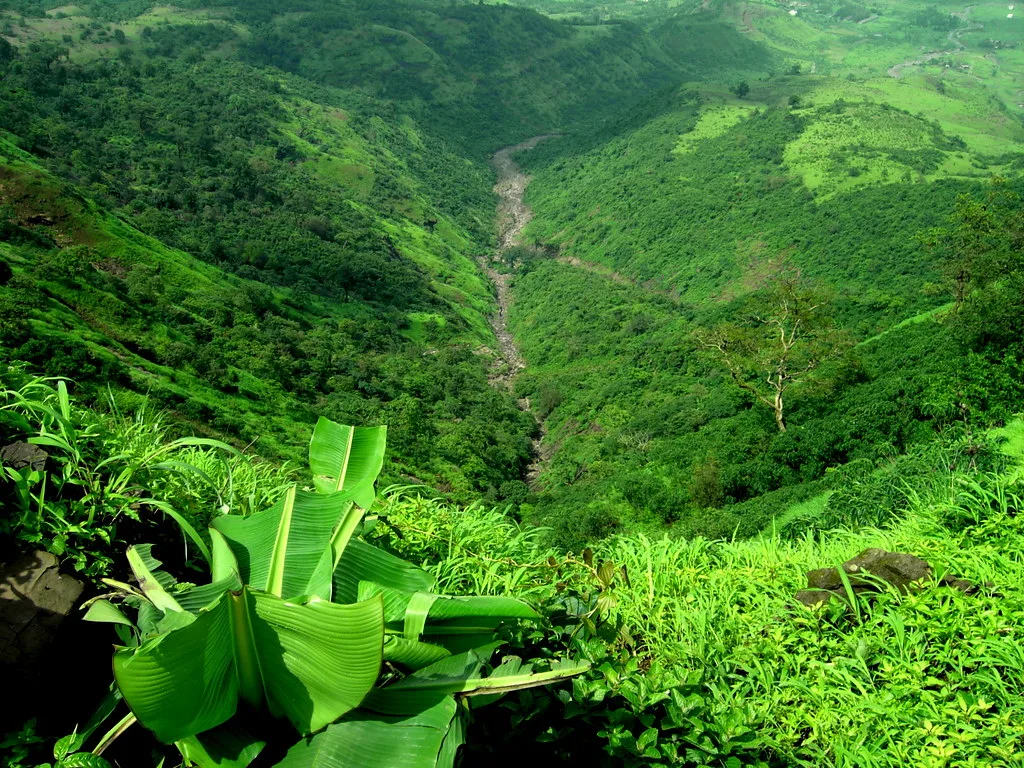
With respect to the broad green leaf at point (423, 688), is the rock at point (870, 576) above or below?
below

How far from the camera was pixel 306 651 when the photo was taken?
6.06 feet

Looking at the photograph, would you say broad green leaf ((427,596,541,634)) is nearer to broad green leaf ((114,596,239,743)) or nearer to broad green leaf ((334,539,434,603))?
broad green leaf ((334,539,434,603))

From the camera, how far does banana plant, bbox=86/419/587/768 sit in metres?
1.78

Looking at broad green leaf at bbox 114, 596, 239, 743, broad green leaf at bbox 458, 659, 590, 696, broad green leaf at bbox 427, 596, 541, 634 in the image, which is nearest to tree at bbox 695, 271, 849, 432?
broad green leaf at bbox 427, 596, 541, 634

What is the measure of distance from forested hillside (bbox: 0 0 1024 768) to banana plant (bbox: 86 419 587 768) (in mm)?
12

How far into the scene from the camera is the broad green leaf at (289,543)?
2.26m

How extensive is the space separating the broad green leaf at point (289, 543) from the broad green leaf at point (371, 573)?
10 cm

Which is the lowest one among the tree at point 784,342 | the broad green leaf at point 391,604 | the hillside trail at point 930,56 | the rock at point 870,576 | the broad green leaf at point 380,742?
the tree at point 784,342

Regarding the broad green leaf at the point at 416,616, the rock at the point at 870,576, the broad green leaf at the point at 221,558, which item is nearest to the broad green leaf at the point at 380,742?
the broad green leaf at the point at 416,616

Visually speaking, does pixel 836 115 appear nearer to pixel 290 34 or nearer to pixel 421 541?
pixel 421 541

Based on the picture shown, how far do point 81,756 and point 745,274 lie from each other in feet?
228

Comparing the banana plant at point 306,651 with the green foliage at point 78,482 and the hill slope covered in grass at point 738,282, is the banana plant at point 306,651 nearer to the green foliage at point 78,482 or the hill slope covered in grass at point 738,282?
the green foliage at point 78,482

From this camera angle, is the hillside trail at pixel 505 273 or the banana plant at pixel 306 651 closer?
the banana plant at pixel 306 651

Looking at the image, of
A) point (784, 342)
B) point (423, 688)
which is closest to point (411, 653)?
point (423, 688)
